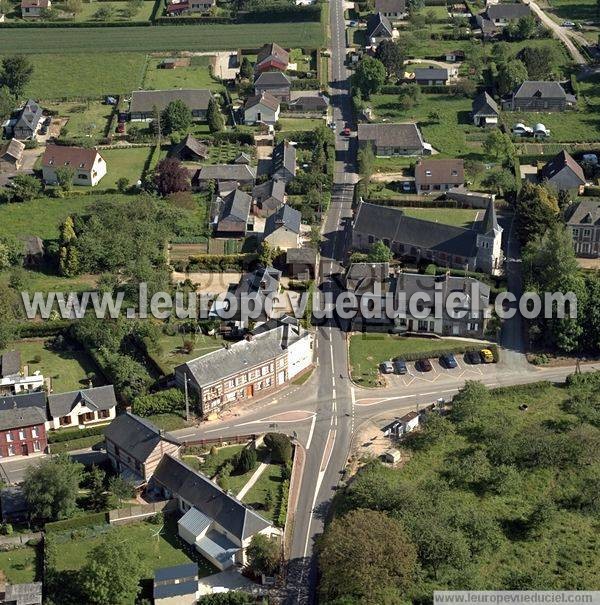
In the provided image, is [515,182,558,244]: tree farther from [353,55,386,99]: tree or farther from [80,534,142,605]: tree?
[80,534,142,605]: tree

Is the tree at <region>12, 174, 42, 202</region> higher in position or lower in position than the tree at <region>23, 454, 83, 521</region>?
higher

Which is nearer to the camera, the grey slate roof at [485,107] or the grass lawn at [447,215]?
the grass lawn at [447,215]

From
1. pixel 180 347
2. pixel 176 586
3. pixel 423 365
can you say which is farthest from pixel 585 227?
pixel 176 586

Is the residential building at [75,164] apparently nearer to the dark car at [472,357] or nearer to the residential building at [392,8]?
the dark car at [472,357]

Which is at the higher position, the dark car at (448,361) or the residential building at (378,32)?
the residential building at (378,32)

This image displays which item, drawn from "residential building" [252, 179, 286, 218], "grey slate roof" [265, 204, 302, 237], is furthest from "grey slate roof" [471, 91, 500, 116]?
"grey slate roof" [265, 204, 302, 237]

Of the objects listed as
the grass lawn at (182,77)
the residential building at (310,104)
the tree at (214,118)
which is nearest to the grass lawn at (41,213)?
the tree at (214,118)

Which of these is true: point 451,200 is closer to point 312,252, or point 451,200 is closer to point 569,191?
point 569,191
